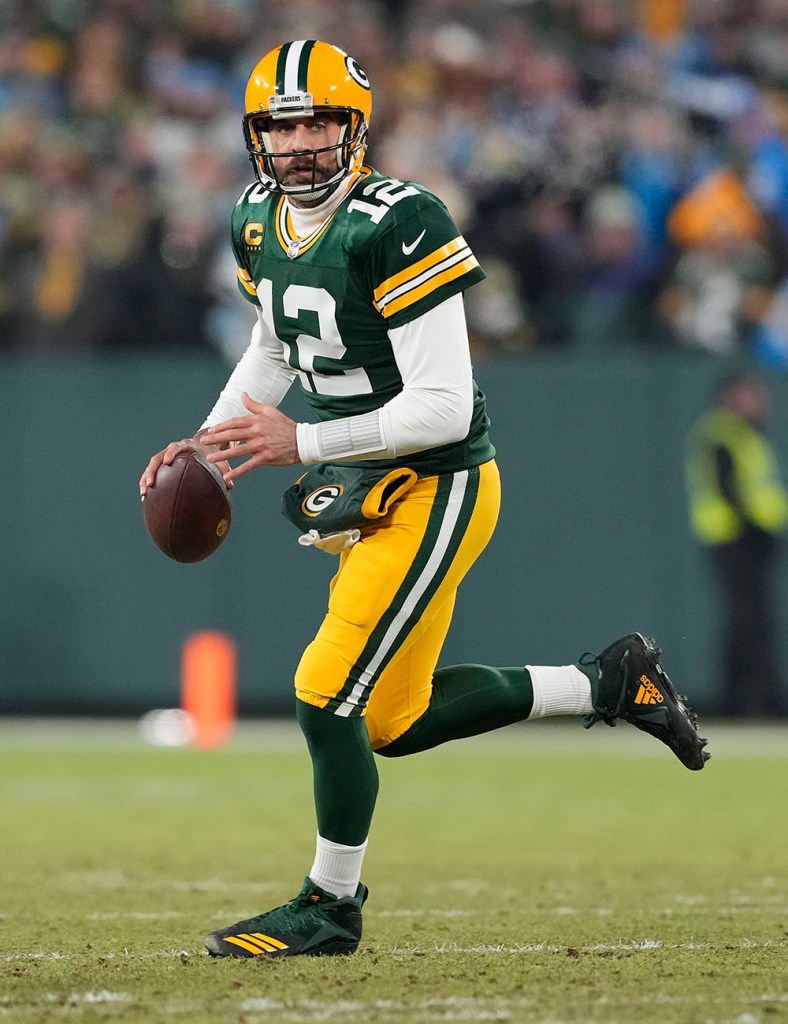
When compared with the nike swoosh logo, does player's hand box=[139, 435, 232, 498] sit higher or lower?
lower

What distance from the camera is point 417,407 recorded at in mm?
4105

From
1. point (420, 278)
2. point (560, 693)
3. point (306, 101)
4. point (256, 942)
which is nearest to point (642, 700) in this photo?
point (560, 693)

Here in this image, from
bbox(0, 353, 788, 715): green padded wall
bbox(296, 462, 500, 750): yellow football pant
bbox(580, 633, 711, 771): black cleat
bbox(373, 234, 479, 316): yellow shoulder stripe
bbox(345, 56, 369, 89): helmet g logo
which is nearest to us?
bbox(373, 234, 479, 316): yellow shoulder stripe

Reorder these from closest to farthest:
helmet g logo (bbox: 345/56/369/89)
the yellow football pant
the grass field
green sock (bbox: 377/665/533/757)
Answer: the grass field
the yellow football pant
helmet g logo (bbox: 345/56/369/89)
green sock (bbox: 377/665/533/757)

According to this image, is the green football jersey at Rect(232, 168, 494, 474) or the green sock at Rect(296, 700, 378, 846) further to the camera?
the green sock at Rect(296, 700, 378, 846)

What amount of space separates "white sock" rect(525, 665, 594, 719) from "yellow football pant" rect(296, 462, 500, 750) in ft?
0.94

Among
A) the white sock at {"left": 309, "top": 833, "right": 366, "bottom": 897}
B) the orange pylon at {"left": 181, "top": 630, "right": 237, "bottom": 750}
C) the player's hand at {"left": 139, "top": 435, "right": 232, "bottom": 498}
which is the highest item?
the player's hand at {"left": 139, "top": 435, "right": 232, "bottom": 498}

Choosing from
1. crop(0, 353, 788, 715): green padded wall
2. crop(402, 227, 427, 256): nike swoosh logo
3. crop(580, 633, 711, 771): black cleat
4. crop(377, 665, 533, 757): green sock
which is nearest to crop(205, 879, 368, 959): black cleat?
crop(377, 665, 533, 757): green sock

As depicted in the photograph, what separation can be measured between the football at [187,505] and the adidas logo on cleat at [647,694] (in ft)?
3.72

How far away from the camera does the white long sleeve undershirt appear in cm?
A: 411

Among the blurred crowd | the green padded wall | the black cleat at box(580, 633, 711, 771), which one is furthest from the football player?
the green padded wall

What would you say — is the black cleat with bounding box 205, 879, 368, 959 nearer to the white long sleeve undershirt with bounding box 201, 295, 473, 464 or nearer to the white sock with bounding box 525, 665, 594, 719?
the white sock with bounding box 525, 665, 594, 719

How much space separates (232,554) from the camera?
10727 mm

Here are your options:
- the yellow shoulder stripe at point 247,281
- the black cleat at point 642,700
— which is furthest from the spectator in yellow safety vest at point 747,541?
the yellow shoulder stripe at point 247,281
